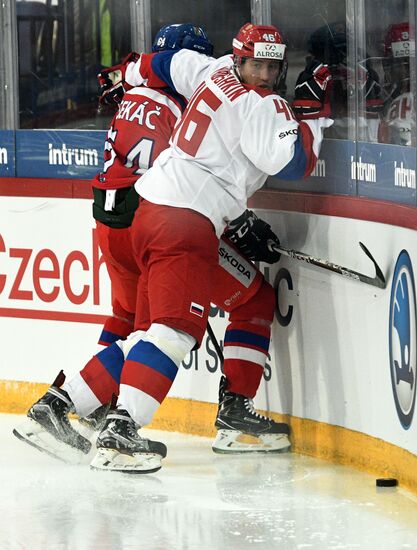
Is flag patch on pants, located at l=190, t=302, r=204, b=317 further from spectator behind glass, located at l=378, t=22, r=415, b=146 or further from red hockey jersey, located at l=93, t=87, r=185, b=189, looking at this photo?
spectator behind glass, located at l=378, t=22, r=415, b=146

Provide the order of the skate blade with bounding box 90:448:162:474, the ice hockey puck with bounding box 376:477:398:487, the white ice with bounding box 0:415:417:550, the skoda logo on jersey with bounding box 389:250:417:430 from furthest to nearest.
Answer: the skate blade with bounding box 90:448:162:474, the ice hockey puck with bounding box 376:477:398:487, the skoda logo on jersey with bounding box 389:250:417:430, the white ice with bounding box 0:415:417:550

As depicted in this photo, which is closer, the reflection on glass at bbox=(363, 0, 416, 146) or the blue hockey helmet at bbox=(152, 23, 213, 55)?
the reflection on glass at bbox=(363, 0, 416, 146)

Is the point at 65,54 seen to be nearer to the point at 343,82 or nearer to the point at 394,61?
the point at 343,82

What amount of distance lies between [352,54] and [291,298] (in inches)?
33.0

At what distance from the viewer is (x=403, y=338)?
13.2 feet

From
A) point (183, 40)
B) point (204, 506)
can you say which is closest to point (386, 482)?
point (204, 506)

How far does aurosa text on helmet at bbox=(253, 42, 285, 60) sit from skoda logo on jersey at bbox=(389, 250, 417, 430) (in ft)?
2.65

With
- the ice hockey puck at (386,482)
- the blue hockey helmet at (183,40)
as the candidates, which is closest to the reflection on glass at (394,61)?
the blue hockey helmet at (183,40)

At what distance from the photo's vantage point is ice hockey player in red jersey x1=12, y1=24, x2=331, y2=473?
4.30 meters

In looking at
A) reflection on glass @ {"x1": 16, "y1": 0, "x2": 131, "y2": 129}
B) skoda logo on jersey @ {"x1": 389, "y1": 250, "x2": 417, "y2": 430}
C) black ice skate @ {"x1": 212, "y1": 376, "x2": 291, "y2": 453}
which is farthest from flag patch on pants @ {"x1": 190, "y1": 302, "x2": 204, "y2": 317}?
reflection on glass @ {"x1": 16, "y1": 0, "x2": 131, "y2": 129}

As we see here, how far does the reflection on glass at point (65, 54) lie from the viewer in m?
5.40

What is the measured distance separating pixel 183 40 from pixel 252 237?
0.73 metres

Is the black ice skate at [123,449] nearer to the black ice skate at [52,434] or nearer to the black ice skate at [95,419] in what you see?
the black ice skate at [52,434]

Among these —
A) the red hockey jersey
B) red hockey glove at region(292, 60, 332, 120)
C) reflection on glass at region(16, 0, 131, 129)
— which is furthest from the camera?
reflection on glass at region(16, 0, 131, 129)
